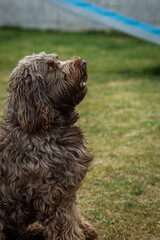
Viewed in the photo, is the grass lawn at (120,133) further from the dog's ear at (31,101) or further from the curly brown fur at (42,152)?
the dog's ear at (31,101)

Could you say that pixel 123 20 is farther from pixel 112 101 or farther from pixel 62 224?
pixel 62 224

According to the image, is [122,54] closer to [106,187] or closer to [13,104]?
[106,187]

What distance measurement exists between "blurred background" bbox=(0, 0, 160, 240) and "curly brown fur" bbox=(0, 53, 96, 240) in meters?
0.76

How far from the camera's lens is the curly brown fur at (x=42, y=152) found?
2715 mm

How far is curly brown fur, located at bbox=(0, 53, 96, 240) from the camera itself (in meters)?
2.71

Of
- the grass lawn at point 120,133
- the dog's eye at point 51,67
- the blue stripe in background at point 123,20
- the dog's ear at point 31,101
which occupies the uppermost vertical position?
the blue stripe in background at point 123,20

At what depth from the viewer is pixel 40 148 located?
A: 2.75 m

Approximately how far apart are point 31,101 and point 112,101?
14.2ft

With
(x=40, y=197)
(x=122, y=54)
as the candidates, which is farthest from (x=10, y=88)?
(x=122, y=54)

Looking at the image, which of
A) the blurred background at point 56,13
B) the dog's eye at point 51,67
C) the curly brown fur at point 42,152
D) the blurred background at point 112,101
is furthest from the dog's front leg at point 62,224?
the blurred background at point 56,13

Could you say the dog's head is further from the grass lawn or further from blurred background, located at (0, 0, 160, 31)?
blurred background, located at (0, 0, 160, 31)

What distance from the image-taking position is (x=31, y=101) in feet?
9.02

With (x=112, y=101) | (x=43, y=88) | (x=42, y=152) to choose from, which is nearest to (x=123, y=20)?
(x=112, y=101)

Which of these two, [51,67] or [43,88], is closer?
[43,88]
